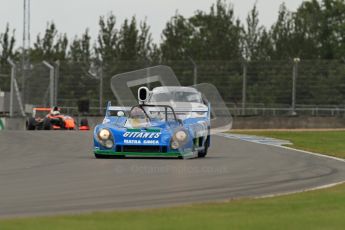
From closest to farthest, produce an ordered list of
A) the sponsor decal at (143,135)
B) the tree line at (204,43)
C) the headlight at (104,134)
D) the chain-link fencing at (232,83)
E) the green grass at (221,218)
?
the green grass at (221,218)
the sponsor decal at (143,135)
the headlight at (104,134)
the chain-link fencing at (232,83)
the tree line at (204,43)

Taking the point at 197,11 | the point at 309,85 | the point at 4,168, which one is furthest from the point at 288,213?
the point at 197,11

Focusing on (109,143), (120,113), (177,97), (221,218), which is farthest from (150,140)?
(221,218)

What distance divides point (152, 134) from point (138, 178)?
3.86 meters

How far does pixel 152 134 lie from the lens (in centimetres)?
1505

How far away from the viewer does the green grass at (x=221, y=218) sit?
685 centimetres

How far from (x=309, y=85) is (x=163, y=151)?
2020 centimetres

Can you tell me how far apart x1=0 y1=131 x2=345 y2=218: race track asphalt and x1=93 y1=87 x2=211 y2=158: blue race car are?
313 millimetres

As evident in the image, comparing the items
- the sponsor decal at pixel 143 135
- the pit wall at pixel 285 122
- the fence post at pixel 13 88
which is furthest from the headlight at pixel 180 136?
the fence post at pixel 13 88

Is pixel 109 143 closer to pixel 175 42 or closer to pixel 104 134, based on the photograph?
pixel 104 134

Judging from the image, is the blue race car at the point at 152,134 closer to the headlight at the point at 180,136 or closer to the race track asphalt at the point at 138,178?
the headlight at the point at 180,136

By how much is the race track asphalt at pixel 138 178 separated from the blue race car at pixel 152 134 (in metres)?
0.31

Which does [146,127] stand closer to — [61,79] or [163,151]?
[163,151]

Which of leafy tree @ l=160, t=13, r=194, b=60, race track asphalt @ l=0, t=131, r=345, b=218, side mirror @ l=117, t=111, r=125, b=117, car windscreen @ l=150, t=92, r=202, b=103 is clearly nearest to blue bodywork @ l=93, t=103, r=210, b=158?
race track asphalt @ l=0, t=131, r=345, b=218

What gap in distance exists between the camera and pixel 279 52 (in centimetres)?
5566
